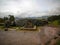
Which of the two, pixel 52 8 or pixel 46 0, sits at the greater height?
pixel 46 0

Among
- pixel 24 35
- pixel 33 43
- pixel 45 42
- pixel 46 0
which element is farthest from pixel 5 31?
pixel 46 0

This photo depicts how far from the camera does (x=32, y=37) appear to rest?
2709mm

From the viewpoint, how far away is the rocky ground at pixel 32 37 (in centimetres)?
267

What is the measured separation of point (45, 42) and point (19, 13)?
884 mm

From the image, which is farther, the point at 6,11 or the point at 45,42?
the point at 6,11

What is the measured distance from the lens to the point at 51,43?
103 inches

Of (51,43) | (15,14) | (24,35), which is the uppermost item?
(15,14)

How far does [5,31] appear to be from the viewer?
9.18ft

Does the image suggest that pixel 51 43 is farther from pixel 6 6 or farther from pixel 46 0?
pixel 6 6

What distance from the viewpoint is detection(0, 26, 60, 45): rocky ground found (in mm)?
2672

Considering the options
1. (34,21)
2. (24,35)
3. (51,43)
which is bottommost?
(51,43)

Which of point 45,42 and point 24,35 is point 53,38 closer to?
point 45,42

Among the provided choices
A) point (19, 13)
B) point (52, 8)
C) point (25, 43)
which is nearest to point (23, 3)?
point (19, 13)

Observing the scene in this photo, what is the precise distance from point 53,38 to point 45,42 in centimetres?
19
